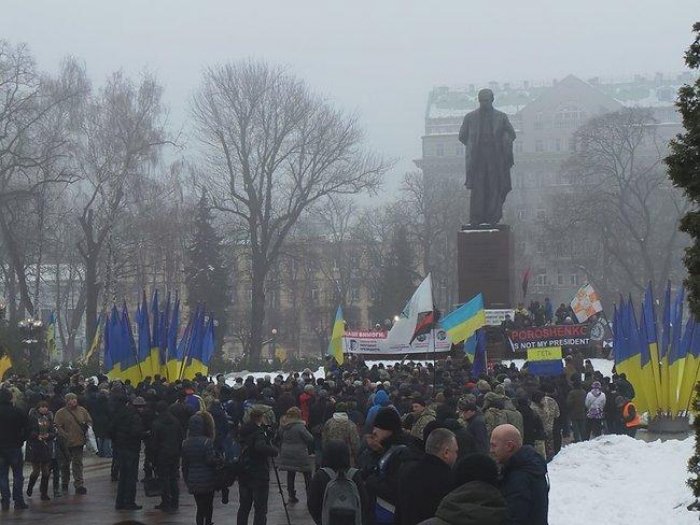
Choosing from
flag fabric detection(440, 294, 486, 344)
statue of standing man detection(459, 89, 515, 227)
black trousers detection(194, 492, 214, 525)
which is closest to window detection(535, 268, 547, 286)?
statue of standing man detection(459, 89, 515, 227)

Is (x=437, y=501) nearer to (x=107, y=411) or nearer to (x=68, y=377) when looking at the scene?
(x=107, y=411)

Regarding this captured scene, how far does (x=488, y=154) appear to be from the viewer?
37500 mm

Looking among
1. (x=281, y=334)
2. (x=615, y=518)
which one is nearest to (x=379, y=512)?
(x=615, y=518)

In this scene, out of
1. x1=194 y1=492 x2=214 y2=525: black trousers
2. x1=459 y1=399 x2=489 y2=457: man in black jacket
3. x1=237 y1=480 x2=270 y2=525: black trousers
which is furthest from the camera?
x1=459 y1=399 x2=489 y2=457: man in black jacket

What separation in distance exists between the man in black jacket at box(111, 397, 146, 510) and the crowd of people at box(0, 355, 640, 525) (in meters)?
0.02

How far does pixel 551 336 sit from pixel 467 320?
3113 mm

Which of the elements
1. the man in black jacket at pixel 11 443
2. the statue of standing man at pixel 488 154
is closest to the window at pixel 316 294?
the statue of standing man at pixel 488 154

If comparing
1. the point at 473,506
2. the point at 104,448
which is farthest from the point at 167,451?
the point at 473,506

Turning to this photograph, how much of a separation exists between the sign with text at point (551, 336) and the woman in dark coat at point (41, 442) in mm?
12345

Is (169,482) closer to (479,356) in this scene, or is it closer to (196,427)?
(196,427)

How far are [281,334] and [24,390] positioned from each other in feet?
215

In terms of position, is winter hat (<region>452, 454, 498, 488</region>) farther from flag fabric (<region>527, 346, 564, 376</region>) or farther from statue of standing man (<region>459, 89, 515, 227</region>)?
statue of standing man (<region>459, 89, 515, 227</region>)

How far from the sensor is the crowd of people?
6.93 m

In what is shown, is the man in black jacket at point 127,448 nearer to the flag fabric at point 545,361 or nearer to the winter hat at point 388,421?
the winter hat at point 388,421
